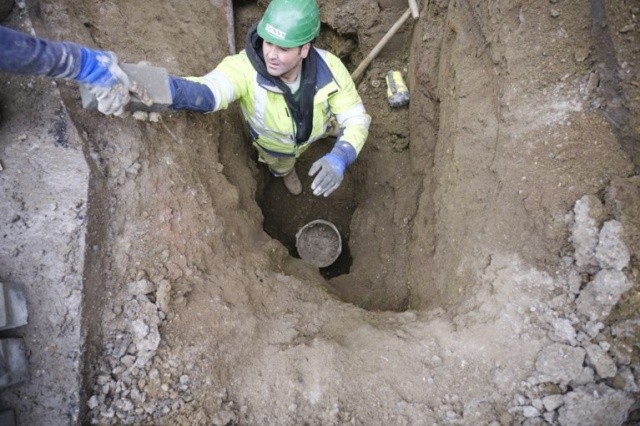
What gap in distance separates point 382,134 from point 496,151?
168cm

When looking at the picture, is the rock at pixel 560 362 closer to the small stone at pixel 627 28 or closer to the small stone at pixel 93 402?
the small stone at pixel 627 28

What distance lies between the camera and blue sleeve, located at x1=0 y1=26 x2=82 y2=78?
1818 mm

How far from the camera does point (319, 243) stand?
4379 millimetres

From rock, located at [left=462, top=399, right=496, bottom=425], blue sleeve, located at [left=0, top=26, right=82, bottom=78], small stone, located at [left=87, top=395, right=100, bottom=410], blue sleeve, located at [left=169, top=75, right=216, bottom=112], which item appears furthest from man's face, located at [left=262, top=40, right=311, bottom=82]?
rock, located at [left=462, top=399, right=496, bottom=425]

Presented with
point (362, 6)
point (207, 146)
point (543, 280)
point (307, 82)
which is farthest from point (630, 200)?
point (362, 6)

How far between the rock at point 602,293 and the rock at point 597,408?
359mm

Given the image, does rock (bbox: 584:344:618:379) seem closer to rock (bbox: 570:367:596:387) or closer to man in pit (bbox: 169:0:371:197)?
rock (bbox: 570:367:596:387)

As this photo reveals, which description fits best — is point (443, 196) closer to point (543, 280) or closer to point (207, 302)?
point (543, 280)

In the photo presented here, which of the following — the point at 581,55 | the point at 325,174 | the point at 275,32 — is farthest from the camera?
the point at 325,174

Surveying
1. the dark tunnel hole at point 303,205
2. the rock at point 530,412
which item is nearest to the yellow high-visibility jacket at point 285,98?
the dark tunnel hole at point 303,205

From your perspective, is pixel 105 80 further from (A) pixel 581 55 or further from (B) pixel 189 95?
(A) pixel 581 55

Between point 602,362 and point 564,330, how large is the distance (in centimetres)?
21

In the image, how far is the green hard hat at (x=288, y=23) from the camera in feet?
8.41

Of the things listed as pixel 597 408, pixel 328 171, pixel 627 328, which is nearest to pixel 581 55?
pixel 627 328
